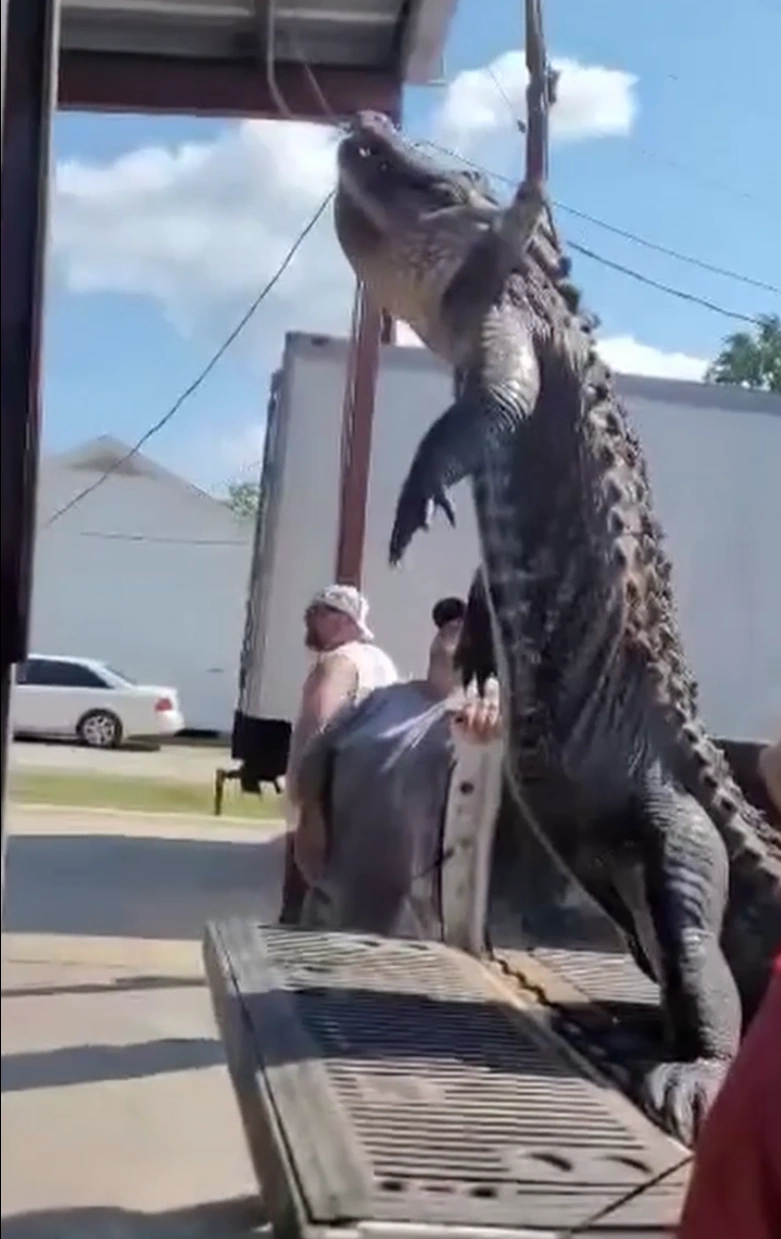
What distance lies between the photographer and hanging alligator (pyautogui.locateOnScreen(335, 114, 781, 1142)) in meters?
3.07

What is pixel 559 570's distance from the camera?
10.5ft

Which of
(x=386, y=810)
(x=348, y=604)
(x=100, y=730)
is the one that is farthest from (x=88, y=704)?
(x=348, y=604)

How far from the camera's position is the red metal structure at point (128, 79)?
1.17 metres

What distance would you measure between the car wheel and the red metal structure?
13.3 inches

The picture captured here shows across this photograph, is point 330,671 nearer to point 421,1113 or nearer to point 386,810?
point 386,810

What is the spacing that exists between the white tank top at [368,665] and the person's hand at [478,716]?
24.3 inches

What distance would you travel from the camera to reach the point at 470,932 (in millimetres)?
3830

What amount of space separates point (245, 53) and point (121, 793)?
672mm

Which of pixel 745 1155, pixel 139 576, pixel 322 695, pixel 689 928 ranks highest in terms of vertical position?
pixel 139 576

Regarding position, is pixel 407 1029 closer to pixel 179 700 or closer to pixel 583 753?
pixel 583 753

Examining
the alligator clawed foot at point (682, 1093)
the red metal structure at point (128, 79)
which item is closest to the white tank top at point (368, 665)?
the red metal structure at point (128, 79)

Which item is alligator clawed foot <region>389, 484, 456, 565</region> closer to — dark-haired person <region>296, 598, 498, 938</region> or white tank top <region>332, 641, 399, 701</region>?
dark-haired person <region>296, 598, 498, 938</region>

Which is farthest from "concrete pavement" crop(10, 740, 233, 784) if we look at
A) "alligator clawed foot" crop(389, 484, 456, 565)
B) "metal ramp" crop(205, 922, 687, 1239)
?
"alligator clawed foot" crop(389, 484, 456, 565)

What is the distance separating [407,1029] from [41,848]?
58.6 inches
